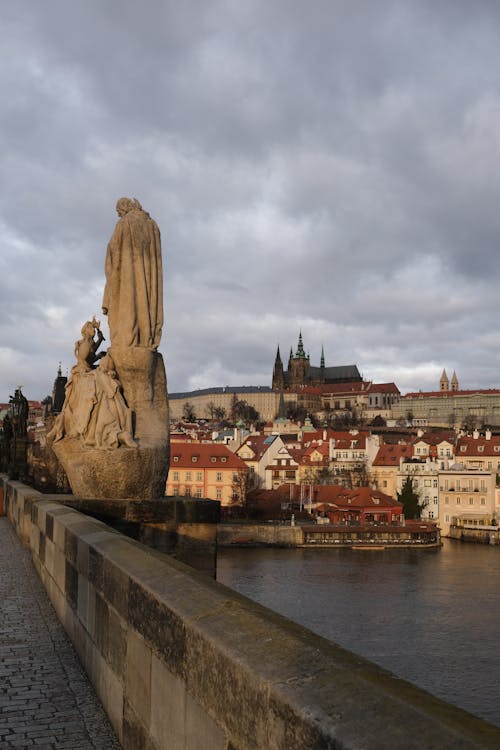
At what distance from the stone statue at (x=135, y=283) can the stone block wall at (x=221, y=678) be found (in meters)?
3.36

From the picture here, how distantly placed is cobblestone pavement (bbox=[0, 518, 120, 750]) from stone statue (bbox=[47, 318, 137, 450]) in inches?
62.0

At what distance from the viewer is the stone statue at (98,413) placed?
7.09 metres

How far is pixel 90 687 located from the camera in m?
3.98

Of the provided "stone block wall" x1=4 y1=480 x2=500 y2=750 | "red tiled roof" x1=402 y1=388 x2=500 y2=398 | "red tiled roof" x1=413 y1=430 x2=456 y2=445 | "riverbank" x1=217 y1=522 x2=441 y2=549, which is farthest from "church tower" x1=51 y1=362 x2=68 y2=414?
"red tiled roof" x1=402 y1=388 x2=500 y2=398

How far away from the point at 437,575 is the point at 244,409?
142m

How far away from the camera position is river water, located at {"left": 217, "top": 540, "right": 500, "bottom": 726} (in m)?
24.5

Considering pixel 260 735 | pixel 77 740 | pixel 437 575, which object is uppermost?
pixel 260 735

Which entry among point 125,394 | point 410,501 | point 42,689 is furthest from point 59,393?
point 410,501

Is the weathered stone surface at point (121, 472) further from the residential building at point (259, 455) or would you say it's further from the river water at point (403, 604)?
the residential building at point (259, 455)

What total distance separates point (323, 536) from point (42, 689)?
2310 inches

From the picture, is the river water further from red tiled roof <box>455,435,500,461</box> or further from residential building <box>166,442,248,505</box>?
red tiled roof <box>455,435,500,461</box>

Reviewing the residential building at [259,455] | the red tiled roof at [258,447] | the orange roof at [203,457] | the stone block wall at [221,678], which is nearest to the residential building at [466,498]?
the residential building at [259,455]

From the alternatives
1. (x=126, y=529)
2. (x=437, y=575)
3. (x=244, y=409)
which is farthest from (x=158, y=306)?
Result: (x=244, y=409)

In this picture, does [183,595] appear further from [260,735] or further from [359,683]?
[359,683]
